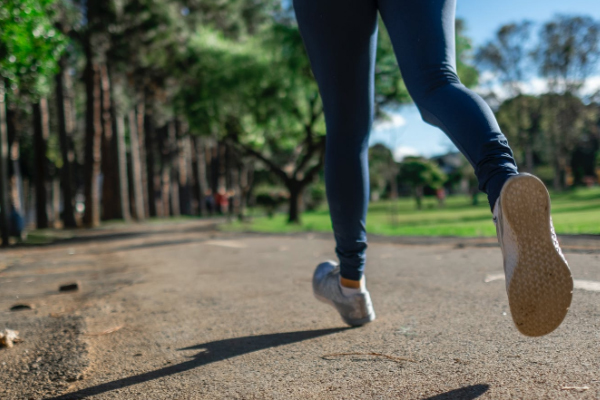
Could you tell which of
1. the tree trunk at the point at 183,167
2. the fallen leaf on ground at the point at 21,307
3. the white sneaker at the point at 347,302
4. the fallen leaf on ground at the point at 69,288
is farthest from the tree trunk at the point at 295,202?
the white sneaker at the point at 347,302

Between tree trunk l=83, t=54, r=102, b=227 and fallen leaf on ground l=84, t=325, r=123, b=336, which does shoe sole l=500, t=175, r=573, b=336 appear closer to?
fallen leaf on ground l=84, t=325, r=123, b=336

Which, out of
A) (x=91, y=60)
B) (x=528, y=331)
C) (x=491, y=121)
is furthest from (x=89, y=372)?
(x=91, y=60)

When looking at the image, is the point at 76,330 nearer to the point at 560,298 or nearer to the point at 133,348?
the point at 133,348

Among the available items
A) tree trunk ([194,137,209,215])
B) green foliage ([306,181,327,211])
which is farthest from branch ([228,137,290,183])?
green foliage ([306,181,327,211])

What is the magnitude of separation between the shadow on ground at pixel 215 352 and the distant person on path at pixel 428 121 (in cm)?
22

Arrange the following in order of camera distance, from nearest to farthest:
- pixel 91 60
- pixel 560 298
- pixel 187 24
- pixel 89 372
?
pixel 560 298 < pixel 89 372 < pixel 91 60 < pixel 187 24

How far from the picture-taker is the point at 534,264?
132 cm

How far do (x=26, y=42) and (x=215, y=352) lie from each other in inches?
351

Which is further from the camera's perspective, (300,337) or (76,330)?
(76,330)

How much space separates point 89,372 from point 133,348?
29cm

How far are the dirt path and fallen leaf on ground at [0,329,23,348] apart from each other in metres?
0.06

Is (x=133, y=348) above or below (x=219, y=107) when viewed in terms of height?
below

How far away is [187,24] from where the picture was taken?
86.0 ft

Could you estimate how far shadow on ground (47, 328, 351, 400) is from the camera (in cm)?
158
